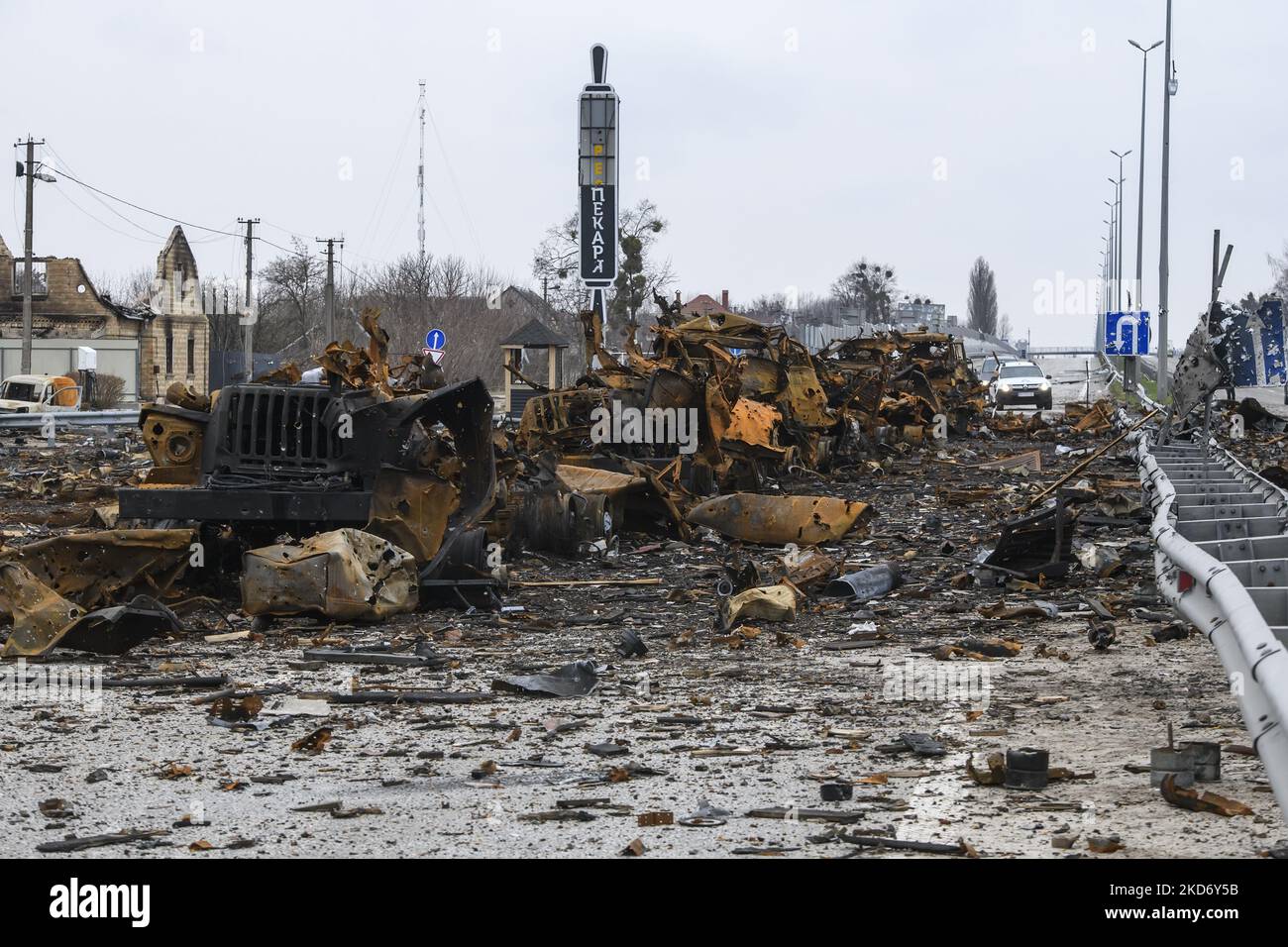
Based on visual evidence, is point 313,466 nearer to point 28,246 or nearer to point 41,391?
point 41,391

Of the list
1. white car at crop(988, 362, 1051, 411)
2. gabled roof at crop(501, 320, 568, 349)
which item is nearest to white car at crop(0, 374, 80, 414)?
gabled roof at crop(501, 320, 568, 349)

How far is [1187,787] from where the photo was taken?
17.8 ft

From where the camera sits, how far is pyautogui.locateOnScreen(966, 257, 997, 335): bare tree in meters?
177

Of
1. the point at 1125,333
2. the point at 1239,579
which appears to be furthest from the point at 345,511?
the point at 1125,333

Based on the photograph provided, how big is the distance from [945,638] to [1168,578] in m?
2.95

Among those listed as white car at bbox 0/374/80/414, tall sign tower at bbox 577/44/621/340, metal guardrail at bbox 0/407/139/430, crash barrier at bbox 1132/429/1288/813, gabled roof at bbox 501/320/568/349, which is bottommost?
crash barrier at bbox 1132/429/1288/813

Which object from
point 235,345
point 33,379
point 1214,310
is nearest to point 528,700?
Result: point 1214,310

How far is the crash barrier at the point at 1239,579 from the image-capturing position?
12.3 ft

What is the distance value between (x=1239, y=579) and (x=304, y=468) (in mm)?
7025

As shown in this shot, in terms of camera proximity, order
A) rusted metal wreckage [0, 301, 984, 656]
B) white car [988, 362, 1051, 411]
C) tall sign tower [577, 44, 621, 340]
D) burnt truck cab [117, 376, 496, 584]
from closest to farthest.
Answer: rusted metal wreckage [0, 301, 984, 656] < burnt truck cab [117, 376, 496, 584] < tall sign tower [577, 44, 621, 340] < white car [988, 362, 1051, 411]

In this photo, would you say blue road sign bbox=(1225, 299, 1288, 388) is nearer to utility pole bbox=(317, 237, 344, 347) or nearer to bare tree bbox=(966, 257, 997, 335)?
utility pole bbox=(317, 237, 344, 347)

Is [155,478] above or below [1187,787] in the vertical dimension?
above

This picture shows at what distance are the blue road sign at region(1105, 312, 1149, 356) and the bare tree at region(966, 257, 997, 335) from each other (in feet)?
453
